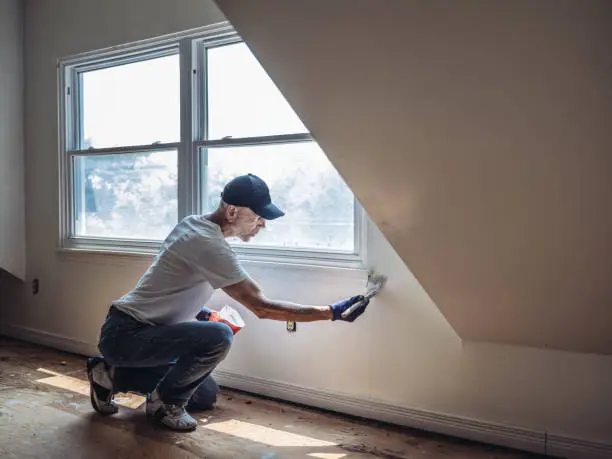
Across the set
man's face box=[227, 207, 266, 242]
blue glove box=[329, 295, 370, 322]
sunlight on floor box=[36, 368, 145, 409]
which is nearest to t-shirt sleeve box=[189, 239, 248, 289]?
man's face box=[227, 207, 266, 242]

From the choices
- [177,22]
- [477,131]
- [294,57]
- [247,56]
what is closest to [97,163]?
[177,22]

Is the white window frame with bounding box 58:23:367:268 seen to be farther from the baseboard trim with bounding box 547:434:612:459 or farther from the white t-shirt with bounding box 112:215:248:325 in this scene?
the baseboard trim with bounding box 547:434:612:459

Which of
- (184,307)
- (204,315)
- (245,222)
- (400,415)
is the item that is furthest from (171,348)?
(400,415)

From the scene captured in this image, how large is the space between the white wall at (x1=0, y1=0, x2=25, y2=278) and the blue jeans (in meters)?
Answer: 1.91

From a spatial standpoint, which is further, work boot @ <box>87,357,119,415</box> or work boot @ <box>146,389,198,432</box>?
work boot @ <box>87,357,119,415</box>

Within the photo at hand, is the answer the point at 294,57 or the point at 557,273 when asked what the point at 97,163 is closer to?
the point at 294,57

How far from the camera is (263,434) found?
7.64 ft

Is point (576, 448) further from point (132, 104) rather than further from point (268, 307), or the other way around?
point (132, 104)

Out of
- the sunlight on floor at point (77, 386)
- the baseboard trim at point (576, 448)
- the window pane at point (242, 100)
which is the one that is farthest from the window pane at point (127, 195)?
the baseboard trim at point (576, 448)

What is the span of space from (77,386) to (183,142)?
1.48 m

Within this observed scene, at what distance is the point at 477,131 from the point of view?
1.39 metres

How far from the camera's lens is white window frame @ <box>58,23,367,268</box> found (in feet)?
8.90

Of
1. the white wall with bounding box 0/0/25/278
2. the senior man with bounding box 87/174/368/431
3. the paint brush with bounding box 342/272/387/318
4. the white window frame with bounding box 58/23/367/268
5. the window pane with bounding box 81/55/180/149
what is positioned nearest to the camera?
the senior man with bounding box 87/174/368/431

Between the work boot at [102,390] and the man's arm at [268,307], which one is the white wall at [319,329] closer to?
the man's arm at [268,307]
